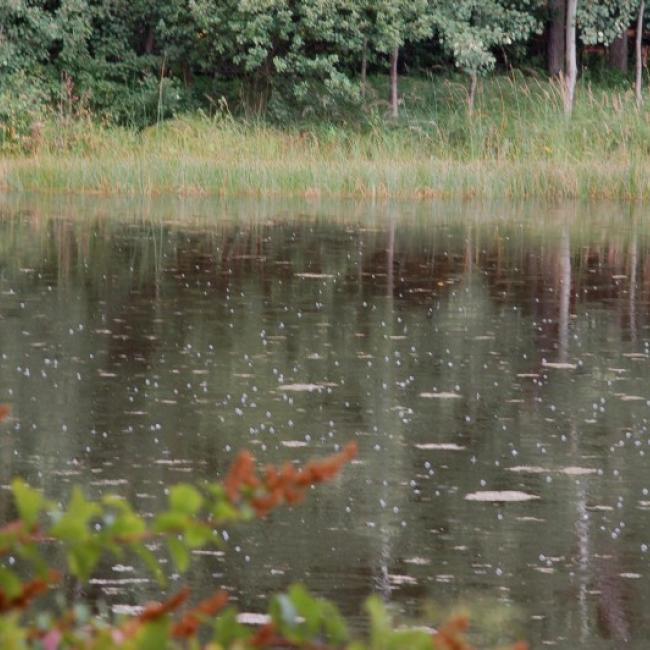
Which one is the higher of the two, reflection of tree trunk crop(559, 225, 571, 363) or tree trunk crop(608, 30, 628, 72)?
tree trunk crop(608, 30, 628, 72)

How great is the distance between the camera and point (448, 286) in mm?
15688

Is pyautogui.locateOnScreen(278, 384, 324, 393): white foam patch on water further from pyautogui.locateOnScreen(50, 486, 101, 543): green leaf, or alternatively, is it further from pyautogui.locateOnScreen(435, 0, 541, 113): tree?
pyautogui.locateOnScreen(435, 0, 541, 113): tree

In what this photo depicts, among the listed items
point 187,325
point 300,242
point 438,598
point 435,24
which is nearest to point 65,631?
point 438,598

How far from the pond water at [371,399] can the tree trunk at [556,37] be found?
1858 cm

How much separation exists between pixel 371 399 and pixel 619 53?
31459 mm

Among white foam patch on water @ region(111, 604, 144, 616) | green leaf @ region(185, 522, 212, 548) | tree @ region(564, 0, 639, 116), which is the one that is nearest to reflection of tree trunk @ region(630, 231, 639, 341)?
white foam patch on water @ region(111, 604, 144, 616)

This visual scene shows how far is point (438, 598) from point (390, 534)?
960mm

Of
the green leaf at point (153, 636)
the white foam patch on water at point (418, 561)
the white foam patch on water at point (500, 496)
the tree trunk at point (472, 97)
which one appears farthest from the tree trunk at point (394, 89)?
the green leaf at point (153, 636)

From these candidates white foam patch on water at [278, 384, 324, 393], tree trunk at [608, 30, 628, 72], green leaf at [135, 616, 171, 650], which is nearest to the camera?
green leaf at [135, 616, 171, 650]

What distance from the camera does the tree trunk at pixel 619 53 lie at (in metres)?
39.8

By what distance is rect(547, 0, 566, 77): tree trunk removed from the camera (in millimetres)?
37250

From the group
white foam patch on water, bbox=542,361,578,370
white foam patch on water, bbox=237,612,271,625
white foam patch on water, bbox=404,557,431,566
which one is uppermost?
white foam patch on water, bbox=237,612,271,625

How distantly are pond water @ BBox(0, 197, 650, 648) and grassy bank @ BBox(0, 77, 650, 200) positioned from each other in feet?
20.5

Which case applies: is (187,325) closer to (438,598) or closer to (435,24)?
(438,598)
